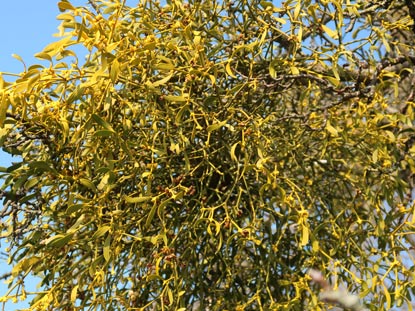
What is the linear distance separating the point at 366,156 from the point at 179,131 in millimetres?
394

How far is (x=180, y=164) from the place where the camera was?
1.10 metres

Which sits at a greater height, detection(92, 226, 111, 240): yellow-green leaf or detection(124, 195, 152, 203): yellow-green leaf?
detection(124, 195, 152, 203): yellow-green leaf

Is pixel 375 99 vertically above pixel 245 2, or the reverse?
pixel 245 2

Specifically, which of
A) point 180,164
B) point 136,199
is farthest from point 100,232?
point 180,164

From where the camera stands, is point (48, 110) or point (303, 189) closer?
point (48, 110)

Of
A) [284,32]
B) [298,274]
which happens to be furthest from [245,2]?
[298,274]

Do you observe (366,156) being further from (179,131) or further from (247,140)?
(179,131)

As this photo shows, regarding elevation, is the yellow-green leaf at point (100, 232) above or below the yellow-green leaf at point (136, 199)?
below

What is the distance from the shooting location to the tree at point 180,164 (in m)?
0.95

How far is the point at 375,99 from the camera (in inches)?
46.8

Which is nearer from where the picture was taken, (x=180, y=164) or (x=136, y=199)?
(x=136, y=199)

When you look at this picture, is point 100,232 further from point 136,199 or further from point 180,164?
point 180,164

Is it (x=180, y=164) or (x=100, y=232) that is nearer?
(x=100, y=232)

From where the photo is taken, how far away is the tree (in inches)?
37.5
